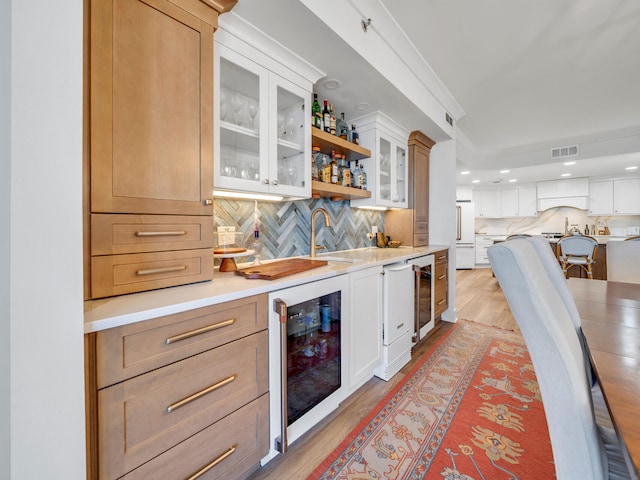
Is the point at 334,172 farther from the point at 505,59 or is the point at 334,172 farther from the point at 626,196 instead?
the point at 626,196

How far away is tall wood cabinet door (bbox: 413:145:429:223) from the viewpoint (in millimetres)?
3105

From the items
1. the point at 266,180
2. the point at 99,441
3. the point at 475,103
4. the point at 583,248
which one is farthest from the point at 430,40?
the point at 583,248

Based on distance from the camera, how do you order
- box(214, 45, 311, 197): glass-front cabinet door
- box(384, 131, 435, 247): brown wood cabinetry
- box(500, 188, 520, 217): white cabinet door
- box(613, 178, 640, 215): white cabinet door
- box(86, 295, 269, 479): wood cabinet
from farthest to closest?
1. box(500, 188, 520, 217): white cabinet door
2. box(613, 178, 640, 215): white cabinet door
3. box(384, 131, 435, 247): brown wood cabinetry
4. box(214, 45, 311, 197): glass-front cabinet door
5. box(86, 295, 269, 479): wood cabinet

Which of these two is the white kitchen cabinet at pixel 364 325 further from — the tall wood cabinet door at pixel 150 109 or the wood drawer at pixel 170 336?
the tall wood cabinet door at pixel 150 109

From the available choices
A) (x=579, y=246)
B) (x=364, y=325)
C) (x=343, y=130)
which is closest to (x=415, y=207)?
(x=343, y=130)

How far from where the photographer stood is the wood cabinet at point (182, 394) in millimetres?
778

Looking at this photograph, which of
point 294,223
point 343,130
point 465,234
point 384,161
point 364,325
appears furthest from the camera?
point 465,234

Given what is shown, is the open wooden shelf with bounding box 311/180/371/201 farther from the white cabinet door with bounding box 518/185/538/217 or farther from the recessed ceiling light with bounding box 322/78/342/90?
the white cabinet door with bounding box 518/185/538/217

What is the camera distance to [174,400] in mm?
918

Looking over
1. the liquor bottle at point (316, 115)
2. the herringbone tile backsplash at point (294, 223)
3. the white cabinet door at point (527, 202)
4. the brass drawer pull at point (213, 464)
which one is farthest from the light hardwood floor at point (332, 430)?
the white cabinet door at point (527, 202)

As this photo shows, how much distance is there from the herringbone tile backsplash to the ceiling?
948 millimetres

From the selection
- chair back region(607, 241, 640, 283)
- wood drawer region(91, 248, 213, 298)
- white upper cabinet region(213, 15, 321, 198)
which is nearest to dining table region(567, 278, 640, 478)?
chair back region(607, 241, 640, 283)

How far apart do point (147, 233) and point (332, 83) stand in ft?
5.59

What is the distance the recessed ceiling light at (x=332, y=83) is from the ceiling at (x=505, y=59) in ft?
0.09
